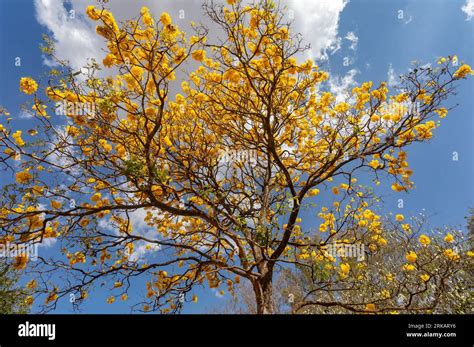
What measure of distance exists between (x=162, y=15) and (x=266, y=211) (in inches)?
149

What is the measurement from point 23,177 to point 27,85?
50.8 inches

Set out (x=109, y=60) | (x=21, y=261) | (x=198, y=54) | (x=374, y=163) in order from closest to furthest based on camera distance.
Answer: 1. (x=109, y=60)
2. (x=21, y=261)
3. (x=198, y=54)
4. (x=374, y=163)

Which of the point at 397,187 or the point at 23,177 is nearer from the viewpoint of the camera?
the point at 23,177

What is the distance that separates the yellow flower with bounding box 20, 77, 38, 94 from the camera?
4.33 m

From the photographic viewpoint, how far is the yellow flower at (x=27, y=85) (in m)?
4.33

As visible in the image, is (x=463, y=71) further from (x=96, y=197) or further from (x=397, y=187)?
(x=96, y=197)

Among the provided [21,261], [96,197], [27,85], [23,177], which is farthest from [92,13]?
[21,261]

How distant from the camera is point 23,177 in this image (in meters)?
4.50

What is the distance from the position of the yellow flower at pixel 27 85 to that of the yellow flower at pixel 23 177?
1137 millimetres

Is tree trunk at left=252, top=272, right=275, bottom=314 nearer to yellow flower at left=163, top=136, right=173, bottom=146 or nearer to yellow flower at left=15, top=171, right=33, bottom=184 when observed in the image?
yellow flower at left=163, top=136, right=173, bottom=146

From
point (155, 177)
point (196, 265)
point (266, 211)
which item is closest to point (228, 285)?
point (196, 265)

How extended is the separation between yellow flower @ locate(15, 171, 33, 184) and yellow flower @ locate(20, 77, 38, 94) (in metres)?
1.14

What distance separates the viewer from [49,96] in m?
4.41
